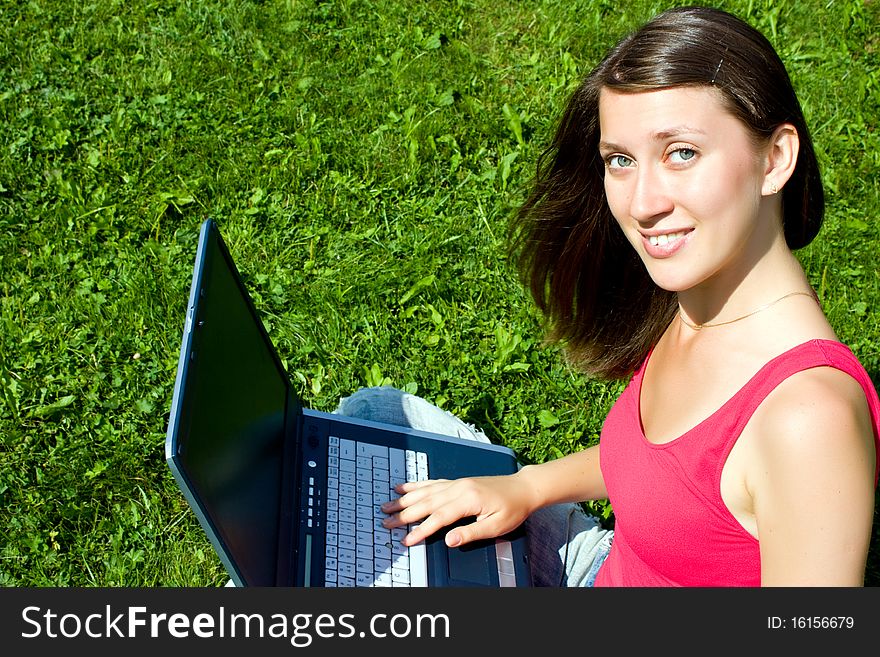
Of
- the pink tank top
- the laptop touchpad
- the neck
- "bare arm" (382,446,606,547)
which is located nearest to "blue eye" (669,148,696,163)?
the neck

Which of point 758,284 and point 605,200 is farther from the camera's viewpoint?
point 605,200

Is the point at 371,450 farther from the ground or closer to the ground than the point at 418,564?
farther from the ground

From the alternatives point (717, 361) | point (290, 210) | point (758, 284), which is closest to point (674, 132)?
point (758, 284)

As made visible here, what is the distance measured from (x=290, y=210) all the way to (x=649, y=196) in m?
2.82

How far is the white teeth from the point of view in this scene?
76.9 inches

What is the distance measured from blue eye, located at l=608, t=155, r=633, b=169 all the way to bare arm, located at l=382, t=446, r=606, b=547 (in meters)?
0.91

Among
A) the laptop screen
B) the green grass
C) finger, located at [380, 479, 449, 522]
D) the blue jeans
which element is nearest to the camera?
the laptop screen

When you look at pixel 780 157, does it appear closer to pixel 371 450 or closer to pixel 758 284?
pixel 758 284

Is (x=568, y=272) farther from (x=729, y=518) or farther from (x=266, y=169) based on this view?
(x=266, y=169)

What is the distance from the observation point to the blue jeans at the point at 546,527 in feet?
8.70

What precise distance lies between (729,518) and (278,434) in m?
1.18

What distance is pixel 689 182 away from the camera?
6.20ft

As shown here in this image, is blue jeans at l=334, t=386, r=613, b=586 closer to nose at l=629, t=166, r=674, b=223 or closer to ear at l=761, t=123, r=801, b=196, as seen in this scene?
nose at l=629, t=166, r=674, b=223

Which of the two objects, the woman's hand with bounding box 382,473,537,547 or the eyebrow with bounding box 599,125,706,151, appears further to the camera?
the woman's hand with bounding box 382,473,537,547
